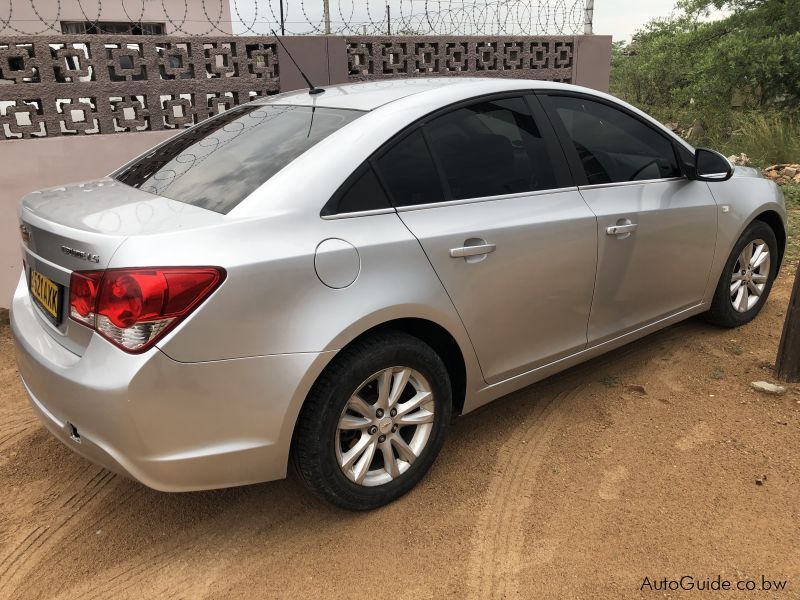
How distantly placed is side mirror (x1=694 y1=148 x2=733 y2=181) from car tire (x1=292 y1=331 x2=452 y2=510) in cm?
197

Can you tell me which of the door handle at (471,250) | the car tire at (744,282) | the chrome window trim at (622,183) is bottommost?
the car tire at (744,282)

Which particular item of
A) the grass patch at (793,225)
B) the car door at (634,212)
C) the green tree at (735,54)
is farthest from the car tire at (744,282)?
the green tree at (735,54)

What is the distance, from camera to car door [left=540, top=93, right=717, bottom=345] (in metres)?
3.28

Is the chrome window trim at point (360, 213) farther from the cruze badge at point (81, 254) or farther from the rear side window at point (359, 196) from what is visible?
the cruze badge at point (81, 254)

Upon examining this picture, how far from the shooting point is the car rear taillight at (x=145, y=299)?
208 cm

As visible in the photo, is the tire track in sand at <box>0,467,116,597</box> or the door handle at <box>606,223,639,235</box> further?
the door handle at <box>606,223,639,235</box>

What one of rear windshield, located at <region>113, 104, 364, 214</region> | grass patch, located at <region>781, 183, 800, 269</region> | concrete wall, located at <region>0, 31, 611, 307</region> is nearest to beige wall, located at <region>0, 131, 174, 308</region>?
concrete wall, located at <region>0, 31, 611, 307</region>

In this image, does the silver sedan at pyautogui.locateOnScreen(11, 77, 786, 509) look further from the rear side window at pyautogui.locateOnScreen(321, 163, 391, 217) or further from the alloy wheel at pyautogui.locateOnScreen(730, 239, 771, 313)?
the alloy wheel at pyautogui.locateOnScreen(730, 239, 771, 313)

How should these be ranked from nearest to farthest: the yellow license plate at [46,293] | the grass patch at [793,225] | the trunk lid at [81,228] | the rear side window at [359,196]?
the trunk lid at [81,228]
the yellow license plate at [46,293]
the rear side window at [359,196]
the grass patch at [793,225]

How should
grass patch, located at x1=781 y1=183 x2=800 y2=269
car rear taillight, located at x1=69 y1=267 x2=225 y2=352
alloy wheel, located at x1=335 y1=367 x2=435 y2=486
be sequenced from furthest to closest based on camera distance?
grass patch, located at x1=781 y1=183 x2=800 y2=269
alloy wheel, located at x1=335 y1=367 x2=435 y2=486
car rear taillight, located at x1=69 y1=267 x2=225 y2=352

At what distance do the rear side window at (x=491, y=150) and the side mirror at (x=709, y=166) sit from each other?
1086mm

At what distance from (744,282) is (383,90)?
8.97 feet

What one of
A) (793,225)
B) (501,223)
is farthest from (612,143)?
(793,225)

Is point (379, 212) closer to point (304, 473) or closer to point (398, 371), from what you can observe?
point (398, 371)
